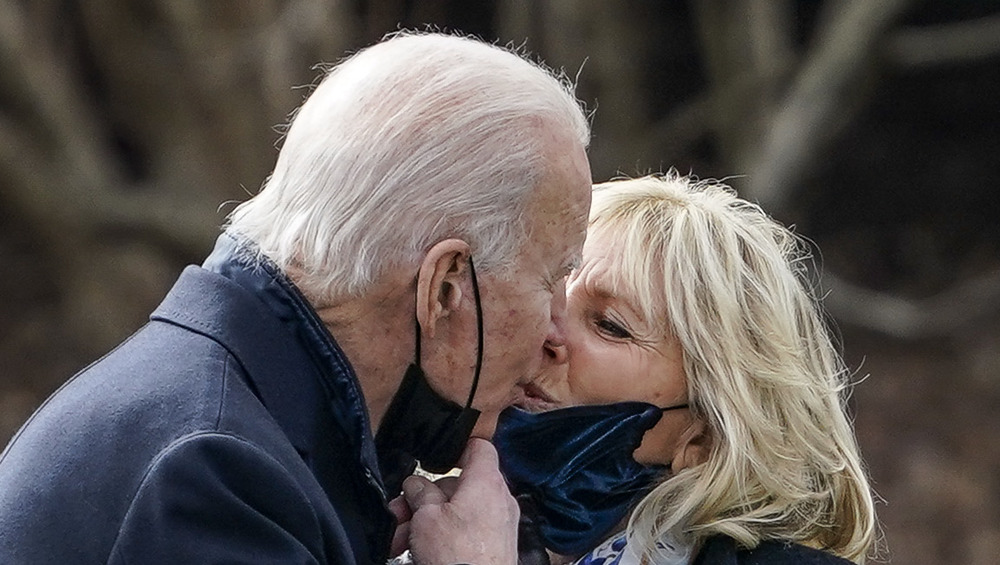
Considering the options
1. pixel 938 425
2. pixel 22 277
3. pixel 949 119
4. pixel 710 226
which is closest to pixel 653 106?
pixel 949 119

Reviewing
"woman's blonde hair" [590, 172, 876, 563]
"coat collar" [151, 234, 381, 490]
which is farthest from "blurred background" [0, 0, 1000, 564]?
"coat collar" [151, 234, 381, 490]

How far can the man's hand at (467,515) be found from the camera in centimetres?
258

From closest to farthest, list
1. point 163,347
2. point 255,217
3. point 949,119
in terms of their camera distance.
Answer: point 163,347, point 255,217, point 949,119

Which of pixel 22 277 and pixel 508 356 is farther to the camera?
pixel 22 277

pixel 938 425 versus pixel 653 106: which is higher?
pixel 653 106

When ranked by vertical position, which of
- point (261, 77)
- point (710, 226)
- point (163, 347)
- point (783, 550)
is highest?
point (163, 347)

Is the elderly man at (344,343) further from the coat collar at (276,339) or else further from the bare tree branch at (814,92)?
the bare tree branch at (814,92)

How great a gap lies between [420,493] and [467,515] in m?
0.11

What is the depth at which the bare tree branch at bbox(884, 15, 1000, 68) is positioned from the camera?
931 cm

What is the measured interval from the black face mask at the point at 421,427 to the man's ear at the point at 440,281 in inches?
0.8

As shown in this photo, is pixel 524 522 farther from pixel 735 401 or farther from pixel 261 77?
pixel 261 77

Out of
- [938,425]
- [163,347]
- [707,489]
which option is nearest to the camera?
[163,347]

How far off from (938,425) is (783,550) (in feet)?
21.5

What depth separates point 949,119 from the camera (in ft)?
36.1
